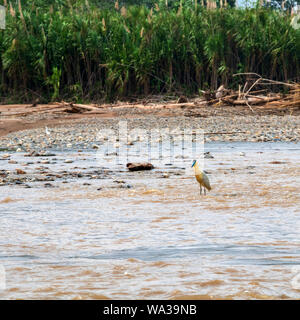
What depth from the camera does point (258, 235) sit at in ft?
15.0

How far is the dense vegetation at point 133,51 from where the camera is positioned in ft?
62.9

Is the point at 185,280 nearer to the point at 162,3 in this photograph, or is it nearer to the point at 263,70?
the point at 263,70

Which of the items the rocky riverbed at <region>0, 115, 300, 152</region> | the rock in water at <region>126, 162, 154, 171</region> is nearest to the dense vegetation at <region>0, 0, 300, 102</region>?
the rocky riverbed at <region>0, 115, 300, 152</region>

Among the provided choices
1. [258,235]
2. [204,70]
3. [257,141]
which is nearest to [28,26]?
[204,70]

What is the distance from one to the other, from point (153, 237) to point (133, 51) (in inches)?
588

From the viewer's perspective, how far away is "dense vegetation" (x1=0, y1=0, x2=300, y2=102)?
19172 millimetres

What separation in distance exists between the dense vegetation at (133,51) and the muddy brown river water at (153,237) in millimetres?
11506

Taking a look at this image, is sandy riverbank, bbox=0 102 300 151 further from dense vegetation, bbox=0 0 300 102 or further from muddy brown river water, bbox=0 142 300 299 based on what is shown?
muddy brown river water, bbox=0 142 300 299

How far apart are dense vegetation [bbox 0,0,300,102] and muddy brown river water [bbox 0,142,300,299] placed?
11506 millimetres

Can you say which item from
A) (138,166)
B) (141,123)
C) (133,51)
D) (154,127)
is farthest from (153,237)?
(133,51)

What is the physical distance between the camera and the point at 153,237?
15.0ft

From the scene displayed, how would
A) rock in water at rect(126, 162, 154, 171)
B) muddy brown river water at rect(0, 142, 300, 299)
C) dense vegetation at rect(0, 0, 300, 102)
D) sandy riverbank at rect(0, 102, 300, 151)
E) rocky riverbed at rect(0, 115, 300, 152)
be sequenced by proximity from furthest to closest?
dense vegetation at rect(0, 0, 300, 102), sandy riverbank at rect(0, 102, 300, 151), rocky riverbed at rect(0, 115, 300, 152), rock in water at rect(126, 162, 154, 171), muddy brown river water at rect(0, 142, 300, 299)

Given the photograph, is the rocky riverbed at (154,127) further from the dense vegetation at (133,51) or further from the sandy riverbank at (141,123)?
the dense vegetation at (133,51)
